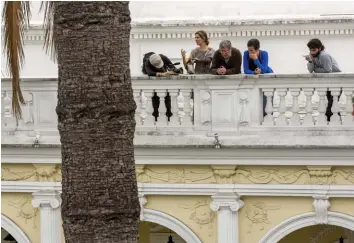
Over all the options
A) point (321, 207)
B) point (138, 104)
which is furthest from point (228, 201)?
point (138, 104)

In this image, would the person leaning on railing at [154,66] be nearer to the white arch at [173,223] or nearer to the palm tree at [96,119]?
the white arch at [173,223]

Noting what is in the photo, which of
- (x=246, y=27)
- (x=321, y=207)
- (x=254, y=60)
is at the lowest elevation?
(x=321, y=207)

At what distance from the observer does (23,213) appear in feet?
60.6

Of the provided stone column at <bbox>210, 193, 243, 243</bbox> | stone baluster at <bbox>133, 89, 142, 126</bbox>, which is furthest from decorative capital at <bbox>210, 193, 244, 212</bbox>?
stone baluster at <bbox>133, 89, 142, 126</bbox>

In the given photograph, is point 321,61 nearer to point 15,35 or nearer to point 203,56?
point 203,56

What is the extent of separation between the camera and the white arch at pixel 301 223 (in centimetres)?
1747

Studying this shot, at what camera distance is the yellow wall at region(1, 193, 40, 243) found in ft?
60.5

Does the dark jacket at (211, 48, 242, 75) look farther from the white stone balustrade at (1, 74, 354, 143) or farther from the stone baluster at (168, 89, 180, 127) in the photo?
the stone baluster at (168, 89, 180, 127)

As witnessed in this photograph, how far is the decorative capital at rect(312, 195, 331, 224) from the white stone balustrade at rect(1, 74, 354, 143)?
0.80 metres

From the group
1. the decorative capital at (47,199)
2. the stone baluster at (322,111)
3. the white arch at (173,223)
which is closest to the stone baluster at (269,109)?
the stone baluster at (322,111)

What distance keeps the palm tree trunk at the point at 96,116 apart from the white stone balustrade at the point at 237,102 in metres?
6.59

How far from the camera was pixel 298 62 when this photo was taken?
25438mm

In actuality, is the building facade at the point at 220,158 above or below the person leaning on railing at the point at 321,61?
below

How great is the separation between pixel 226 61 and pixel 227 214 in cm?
179
